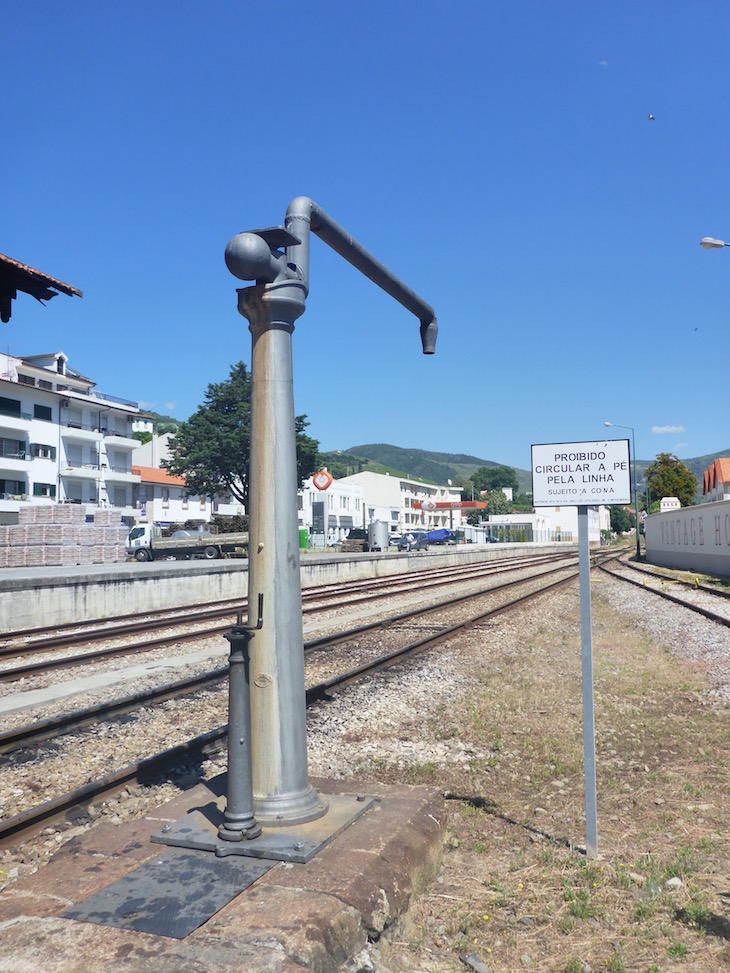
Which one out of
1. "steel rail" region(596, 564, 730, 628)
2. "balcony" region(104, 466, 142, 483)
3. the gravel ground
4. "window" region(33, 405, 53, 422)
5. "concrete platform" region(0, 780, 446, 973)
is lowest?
"steel rail" region(596, 564, 730, 628)

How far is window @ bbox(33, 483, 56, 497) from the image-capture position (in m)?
55.4

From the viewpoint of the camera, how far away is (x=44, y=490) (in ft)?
185

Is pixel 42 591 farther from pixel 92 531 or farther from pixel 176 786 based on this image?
pixel 92 531

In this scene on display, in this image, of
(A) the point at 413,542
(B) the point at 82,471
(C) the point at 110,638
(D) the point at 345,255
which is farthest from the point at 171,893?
(A) the point at 413,542

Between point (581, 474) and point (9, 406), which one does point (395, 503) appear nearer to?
point (9, 406)

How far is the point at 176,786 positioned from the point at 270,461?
9.87 feet

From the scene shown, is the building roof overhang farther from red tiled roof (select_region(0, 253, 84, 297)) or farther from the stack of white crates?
the stack of white crates

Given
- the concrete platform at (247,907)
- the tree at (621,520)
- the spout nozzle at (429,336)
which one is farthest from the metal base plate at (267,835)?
the tree at (621,520)

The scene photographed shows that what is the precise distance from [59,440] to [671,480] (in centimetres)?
5565

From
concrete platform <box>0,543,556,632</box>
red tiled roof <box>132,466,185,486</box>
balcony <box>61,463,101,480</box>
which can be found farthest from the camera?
red tiled roof <box>132,466,185,486</box>

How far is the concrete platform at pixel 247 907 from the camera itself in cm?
283

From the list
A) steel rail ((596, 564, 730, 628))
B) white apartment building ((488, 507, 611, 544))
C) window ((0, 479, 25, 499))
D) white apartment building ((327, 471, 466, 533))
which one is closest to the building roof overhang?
steel rail ((596, 564, 730, 628))

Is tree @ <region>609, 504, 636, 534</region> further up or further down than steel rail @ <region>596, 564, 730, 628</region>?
further up

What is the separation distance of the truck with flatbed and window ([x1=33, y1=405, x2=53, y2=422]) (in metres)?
18.7
